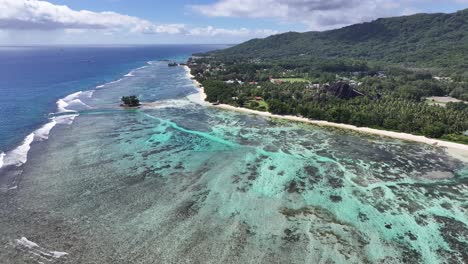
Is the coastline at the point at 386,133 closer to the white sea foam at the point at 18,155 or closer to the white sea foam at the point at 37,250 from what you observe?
the white sea foam at the point at 18,155

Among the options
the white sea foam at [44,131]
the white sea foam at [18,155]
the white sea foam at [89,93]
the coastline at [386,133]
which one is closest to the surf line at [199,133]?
the coastline at [386,133]

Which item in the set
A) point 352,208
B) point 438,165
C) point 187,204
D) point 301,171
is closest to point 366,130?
point 438,165

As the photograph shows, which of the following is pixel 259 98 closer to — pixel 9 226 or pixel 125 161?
pixel 125 161

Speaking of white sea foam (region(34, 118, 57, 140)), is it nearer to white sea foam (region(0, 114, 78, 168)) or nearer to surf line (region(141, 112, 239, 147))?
white sea foam (region(0, 114, 78, 168))

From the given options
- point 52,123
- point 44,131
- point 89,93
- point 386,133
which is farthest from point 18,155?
point 386,133

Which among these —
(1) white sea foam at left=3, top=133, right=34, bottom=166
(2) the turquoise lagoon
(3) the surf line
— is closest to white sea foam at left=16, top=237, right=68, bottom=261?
(2) the turquoise lagoon

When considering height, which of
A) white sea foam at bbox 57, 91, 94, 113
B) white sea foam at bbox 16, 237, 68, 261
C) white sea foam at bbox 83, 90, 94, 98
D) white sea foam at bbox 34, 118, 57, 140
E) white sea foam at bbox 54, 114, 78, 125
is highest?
white sea foam at bbox 16, 237, 68, 261
